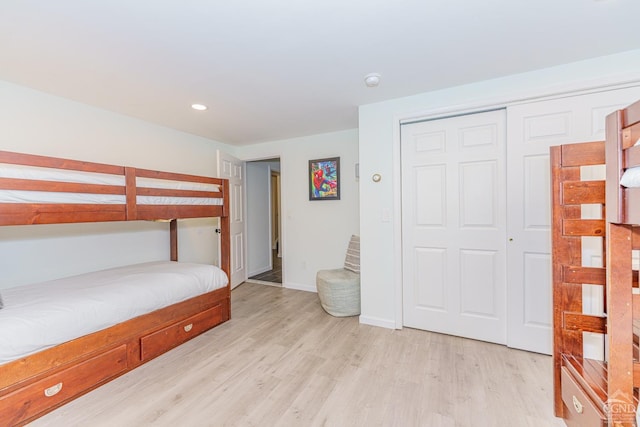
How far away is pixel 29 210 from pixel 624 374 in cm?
291

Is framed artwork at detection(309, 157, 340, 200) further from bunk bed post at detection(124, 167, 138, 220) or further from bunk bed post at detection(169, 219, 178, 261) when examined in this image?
bunk bed post at detection(124, 167, 138, 220)

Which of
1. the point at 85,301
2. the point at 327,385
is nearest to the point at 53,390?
the point at 85,301

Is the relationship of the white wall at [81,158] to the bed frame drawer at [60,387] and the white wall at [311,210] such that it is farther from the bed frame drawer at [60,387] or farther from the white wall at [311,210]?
the white wall at [311,210]

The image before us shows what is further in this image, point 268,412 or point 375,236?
point 375,236

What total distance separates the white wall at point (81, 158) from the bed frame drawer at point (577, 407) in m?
3.57

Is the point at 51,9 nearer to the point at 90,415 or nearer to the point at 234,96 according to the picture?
the point at 234,96

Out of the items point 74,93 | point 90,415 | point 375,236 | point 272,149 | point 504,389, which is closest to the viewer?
point 90,415

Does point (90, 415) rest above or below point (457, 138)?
below

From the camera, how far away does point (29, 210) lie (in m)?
1.60

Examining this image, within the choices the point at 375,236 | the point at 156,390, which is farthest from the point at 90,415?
the point at 375,236

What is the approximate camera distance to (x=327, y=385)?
5.82 feet

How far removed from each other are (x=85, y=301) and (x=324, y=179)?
8.85 ft

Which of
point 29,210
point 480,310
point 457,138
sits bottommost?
point 480,310

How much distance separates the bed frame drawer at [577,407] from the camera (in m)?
0.92
